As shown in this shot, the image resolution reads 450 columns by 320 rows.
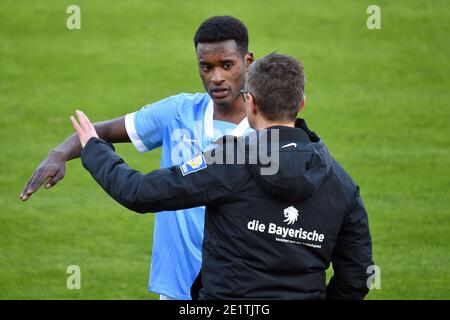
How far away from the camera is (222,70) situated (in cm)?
451

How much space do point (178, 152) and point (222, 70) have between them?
1.56 feet

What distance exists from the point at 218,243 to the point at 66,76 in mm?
9028

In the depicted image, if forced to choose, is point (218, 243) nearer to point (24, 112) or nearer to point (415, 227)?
point (415, 227)

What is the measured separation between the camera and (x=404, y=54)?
12305 millimetres

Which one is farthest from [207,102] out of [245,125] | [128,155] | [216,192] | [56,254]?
[128,155]

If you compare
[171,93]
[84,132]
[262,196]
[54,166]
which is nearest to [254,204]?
[262,196]

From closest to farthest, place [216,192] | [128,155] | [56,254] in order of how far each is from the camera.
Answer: [216,192] → [56,254] → [128,155]

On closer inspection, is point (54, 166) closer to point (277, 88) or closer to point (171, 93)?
point (277, 88)

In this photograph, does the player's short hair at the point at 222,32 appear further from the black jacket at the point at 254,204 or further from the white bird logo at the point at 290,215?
the white bird logo at the point at 290,215

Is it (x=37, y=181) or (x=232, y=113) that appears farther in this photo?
(x=232, y=113)

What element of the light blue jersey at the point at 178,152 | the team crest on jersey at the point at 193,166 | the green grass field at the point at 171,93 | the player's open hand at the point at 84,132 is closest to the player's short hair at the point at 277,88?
the team crest on jersey at the point at 193,166

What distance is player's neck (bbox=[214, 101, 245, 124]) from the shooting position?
14.7ft

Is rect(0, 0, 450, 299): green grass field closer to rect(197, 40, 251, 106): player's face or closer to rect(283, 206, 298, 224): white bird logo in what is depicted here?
rect(197, 40, 251, 106): player's face

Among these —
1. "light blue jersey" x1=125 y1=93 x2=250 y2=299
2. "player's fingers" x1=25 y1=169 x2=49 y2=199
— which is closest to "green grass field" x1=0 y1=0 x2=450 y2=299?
"light blue jersey" x1=125 y1=93 x2=250 y2=299
